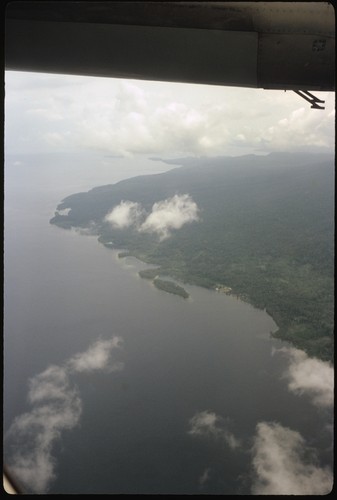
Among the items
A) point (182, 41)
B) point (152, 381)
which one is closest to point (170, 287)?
point (152, 381)

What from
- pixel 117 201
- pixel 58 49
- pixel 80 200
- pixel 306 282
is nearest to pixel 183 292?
pixel 306 282

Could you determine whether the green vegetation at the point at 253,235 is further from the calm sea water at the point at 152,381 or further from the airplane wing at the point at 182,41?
the airplane wing at the point at 182,41

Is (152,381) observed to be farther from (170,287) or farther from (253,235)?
(253,235)

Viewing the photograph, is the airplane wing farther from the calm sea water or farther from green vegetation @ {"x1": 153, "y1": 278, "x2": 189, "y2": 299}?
green vegetation @ {"x1": 153, "y1": 278, "x2": 189, "y2": 299}

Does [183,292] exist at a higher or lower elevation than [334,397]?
higher

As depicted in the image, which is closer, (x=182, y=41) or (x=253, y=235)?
(x=182, y=41)

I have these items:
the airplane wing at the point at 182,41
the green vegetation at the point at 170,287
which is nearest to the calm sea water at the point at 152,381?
the green vegetation at the point at 170,287

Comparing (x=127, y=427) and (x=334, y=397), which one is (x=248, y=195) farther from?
(x=334, y=397)
